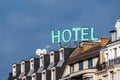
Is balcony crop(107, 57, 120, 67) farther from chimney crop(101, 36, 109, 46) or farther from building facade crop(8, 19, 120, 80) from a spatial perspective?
chimney crop(101, 36, 109, 46)

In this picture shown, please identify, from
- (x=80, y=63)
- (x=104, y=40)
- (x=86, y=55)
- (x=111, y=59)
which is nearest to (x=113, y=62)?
(x=111, y=59)

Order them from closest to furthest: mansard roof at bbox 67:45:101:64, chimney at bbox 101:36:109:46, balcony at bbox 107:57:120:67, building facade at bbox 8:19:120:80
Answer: balcony at bbox 107:57:120:67
building facade at bbox 8:19:120:80
mansard roof at bbox 67:45:101:64
chimney at bbox 101:36:109:46

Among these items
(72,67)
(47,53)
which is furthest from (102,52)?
(47,53)

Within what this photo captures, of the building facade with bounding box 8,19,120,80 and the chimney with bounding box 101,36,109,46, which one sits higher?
the chimney with bounding box 101,36,109,46

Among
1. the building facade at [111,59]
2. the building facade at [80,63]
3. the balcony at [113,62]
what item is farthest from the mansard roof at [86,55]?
the balcony at [113,62]

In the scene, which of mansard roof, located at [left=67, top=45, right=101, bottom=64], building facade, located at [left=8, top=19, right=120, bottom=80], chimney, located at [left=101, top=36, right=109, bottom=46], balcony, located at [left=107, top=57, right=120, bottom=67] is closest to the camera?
balcony, located at [left=107, top=57, right=120, bottom=67]

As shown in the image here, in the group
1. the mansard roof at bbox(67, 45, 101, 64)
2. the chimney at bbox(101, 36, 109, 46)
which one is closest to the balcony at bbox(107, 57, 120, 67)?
the mansard roof at bbox(67, 45, 101, 64)

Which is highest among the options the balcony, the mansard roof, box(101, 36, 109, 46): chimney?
box(101, 36, 109, 46): chimney

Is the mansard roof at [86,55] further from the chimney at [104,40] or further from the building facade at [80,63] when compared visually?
the chimney at [104,40]

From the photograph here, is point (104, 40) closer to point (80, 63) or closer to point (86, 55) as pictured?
point (86, 55)

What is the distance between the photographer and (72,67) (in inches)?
6329

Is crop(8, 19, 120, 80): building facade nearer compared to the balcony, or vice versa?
the balcony

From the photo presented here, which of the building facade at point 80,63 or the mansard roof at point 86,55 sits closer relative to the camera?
the building facade at point 80,63

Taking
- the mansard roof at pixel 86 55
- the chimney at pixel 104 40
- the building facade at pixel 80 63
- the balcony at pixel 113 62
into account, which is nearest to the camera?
the balcony at pixel 113 62
